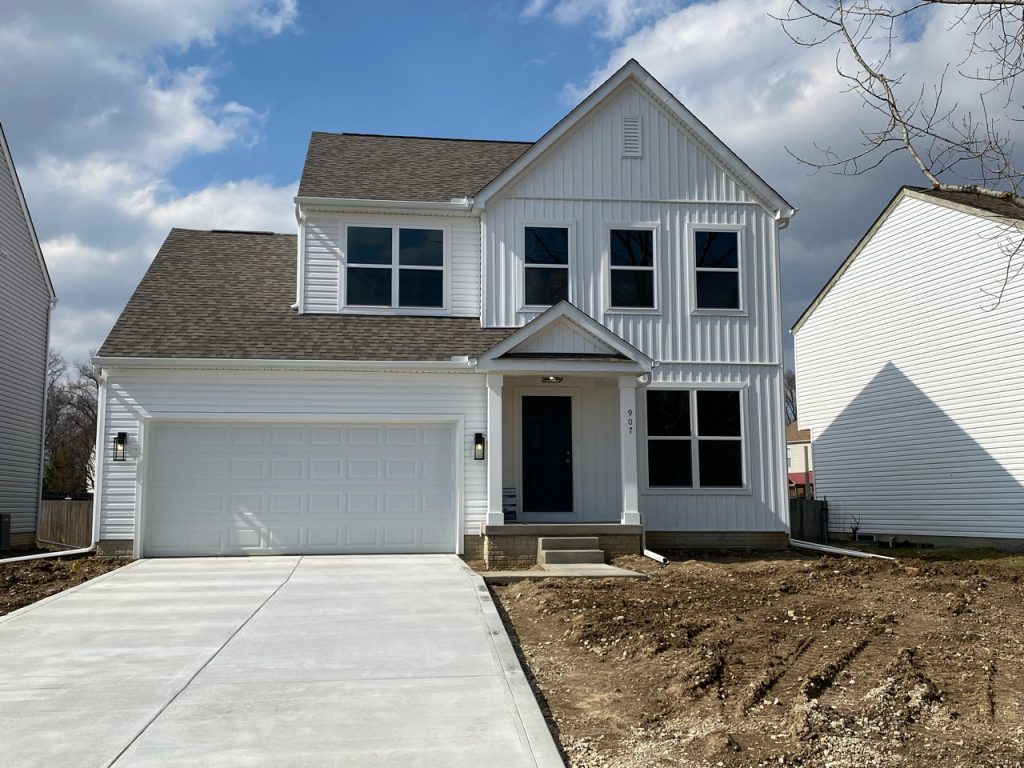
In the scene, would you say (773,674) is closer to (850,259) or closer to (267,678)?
(267,678)

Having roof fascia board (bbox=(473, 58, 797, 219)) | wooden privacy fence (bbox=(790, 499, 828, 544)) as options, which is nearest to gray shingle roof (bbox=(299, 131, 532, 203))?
roof fascia board (bbox=(473, 58, 797, 219))

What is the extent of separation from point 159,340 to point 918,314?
16.2 m

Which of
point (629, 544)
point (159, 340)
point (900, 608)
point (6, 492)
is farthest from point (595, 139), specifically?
point (6, 492)

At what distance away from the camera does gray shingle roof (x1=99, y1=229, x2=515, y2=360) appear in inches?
577

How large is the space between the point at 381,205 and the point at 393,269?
44.3 inches

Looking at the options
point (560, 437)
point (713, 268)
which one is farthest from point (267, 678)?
point (713, 268)

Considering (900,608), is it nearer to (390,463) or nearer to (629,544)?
(629,544)

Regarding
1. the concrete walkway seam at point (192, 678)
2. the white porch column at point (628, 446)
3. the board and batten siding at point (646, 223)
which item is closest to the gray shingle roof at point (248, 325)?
the board and batten siding at point (646, 223)

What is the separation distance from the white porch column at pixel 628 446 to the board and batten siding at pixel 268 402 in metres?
2.27

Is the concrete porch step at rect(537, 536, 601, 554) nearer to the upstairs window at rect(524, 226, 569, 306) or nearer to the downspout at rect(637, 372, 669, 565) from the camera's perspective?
the downspout at rect(637, 372, 669, 565)

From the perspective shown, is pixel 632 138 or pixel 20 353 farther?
pixel 20 353

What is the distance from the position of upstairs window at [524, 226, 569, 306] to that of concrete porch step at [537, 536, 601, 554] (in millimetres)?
4321

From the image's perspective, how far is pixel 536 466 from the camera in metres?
15.6

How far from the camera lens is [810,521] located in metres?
22.1
